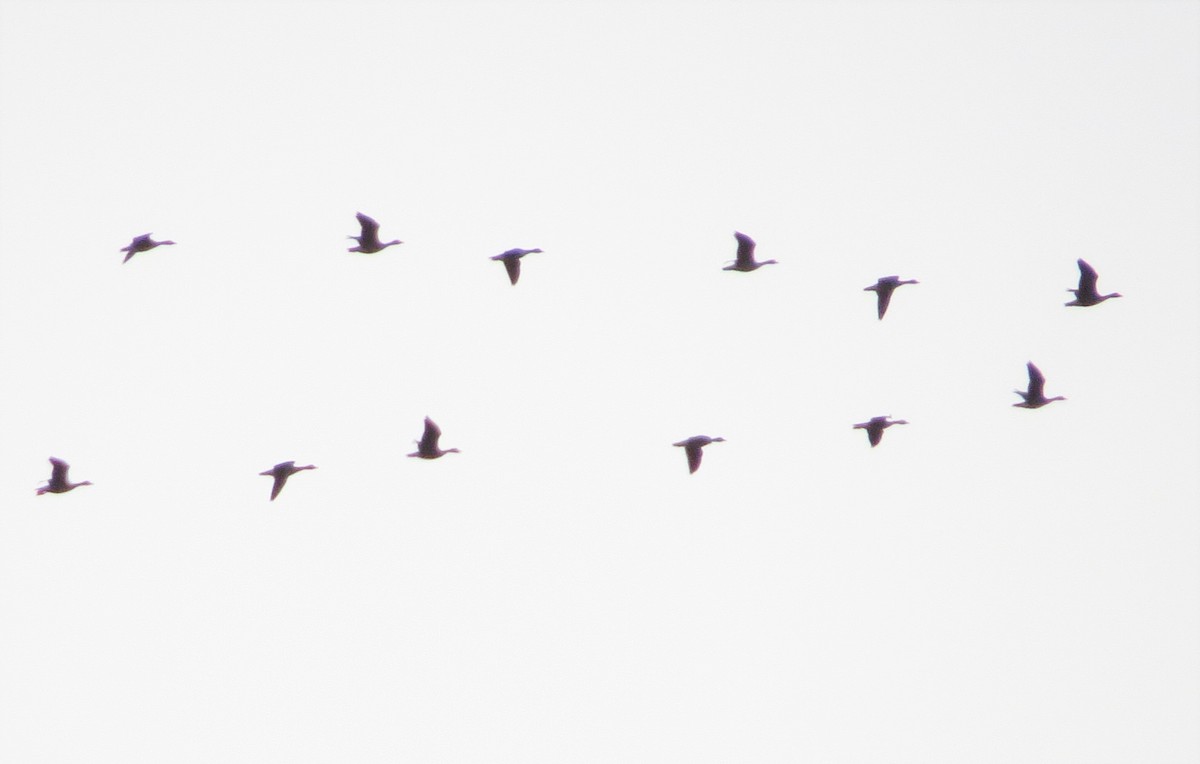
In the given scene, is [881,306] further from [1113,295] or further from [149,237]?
[149,237]

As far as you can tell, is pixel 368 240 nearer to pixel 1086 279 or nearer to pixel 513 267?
pixel 513 267

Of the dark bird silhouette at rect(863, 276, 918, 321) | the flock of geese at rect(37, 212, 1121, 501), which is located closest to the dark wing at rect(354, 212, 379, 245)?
the flock of geese at rect(37, 212, 1121, 501)

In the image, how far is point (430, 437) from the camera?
104 ft

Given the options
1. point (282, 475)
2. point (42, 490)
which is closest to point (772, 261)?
point (282, 475)

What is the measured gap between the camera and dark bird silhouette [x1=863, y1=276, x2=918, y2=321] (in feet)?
108

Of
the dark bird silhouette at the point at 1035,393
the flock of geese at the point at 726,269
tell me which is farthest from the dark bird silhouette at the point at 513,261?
the dark bird silhouette at the point at 1035,393

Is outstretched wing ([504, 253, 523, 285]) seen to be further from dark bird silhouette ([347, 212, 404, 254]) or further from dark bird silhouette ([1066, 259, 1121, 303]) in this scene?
dark bird silhouette ([1066, 259, 1121, 303])

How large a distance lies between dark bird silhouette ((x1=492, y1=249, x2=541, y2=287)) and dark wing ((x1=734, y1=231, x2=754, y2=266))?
3264 mm

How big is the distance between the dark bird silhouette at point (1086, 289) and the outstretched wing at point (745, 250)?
484 cm

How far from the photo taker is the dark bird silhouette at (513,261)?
104 ft

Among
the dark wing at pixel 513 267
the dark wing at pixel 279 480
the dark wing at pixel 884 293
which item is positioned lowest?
the dark wing at pixel 279 480

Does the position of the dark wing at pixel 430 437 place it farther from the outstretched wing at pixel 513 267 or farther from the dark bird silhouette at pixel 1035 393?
the dark bird silhouette at pixel 1035 393

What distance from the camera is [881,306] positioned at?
3294 cm

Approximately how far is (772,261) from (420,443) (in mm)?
6148
